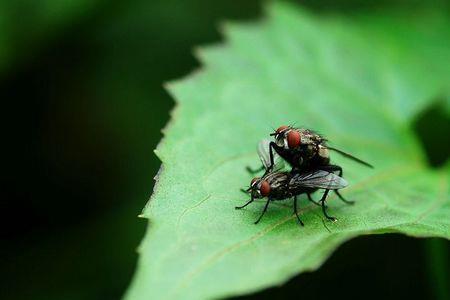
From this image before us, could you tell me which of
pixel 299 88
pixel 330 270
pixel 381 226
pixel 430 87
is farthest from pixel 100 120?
pixel 381 226

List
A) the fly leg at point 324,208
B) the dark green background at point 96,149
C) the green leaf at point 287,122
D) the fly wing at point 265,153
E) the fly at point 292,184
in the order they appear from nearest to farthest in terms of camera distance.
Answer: the green leaf at point 287,122 → the fly leg at point 324,208 → the fly at point 292,184 → the fly wing at point 265,153 → the dark green background at point 96,149

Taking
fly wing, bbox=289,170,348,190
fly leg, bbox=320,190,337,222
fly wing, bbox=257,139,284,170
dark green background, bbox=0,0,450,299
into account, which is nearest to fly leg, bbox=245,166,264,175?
fly wing, bbox=257,139,284,170

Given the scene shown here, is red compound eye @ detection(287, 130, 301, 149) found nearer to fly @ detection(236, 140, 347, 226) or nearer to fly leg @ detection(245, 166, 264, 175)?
fly @ detection(236, 140, 347, 226)

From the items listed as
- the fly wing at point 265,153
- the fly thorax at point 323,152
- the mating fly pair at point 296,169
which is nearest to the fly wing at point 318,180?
the mating fly pair at point 296,169

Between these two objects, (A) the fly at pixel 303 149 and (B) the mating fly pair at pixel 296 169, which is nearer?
(B) the mating fly pair at pixel 296 169

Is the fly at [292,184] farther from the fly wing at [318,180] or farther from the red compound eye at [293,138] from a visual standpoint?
the red compound eye at [293,138]

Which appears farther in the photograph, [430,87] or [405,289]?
[430,87]

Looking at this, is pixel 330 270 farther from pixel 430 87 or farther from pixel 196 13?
pixel 196 13

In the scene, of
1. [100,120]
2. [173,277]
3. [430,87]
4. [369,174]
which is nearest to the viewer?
[173,277]
